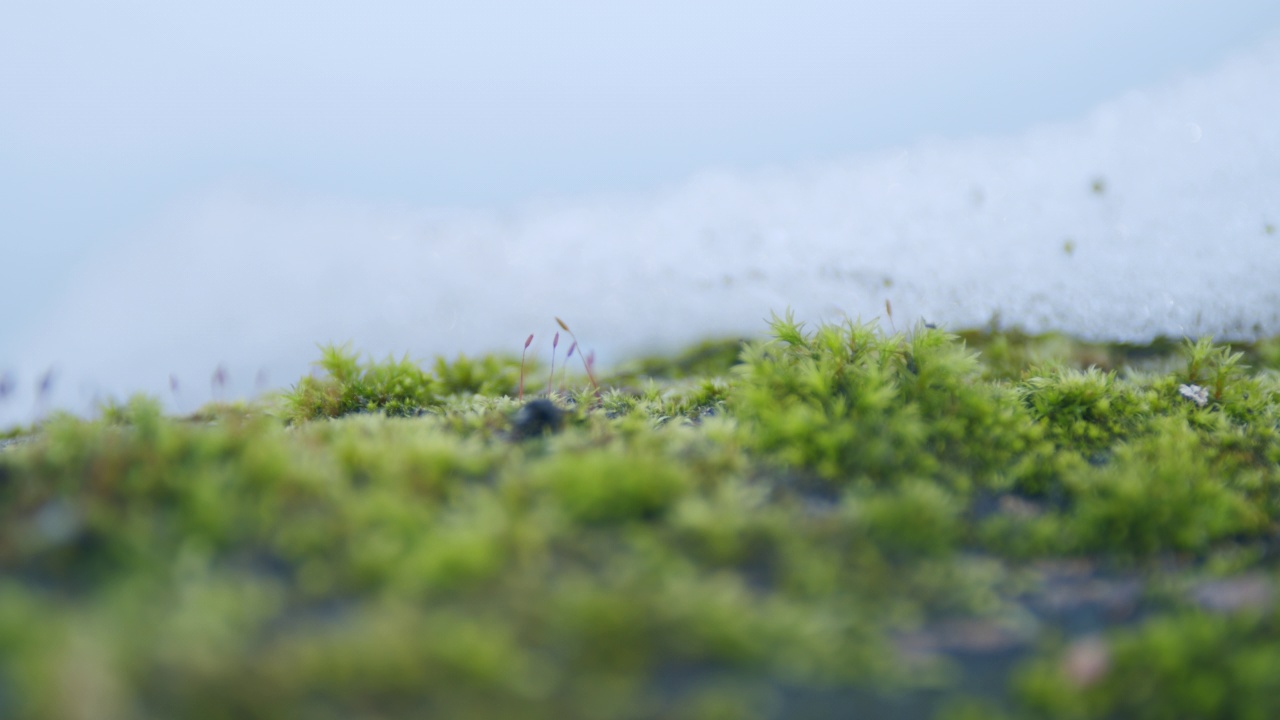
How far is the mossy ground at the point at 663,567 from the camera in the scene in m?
1.63

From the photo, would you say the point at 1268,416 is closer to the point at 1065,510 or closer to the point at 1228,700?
Answer: the point at 1065,510

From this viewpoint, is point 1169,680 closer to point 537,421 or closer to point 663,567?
point 663,567

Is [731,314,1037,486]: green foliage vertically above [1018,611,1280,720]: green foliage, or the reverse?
[731,314,1037,486]: green foliage

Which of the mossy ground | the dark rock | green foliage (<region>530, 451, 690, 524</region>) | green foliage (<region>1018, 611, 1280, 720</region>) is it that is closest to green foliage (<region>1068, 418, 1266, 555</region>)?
the mossy ground

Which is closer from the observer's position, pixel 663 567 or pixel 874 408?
pixel 663 567

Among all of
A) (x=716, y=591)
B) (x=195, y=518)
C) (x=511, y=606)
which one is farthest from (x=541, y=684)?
(x=195, y=518)

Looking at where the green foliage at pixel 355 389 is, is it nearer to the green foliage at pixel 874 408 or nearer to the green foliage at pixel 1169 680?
the green foliage at pixel 874 408

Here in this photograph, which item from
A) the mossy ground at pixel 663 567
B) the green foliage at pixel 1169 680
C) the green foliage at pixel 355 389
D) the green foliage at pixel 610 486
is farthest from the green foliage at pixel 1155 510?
the green foliage at pixel 355 389

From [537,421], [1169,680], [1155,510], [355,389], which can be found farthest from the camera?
[355,389]

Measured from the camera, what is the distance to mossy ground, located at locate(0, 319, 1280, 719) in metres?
1.63

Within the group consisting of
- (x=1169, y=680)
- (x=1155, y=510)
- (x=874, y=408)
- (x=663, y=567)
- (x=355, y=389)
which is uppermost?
(x=355, y=389)

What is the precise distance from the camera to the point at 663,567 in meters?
2.01

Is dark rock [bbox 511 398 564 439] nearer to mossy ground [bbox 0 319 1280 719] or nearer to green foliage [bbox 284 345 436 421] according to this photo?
mossy ground [bbox 0 319 1280 719]

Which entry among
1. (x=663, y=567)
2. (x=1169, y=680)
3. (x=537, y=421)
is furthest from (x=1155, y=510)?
(x=537, y=421)
